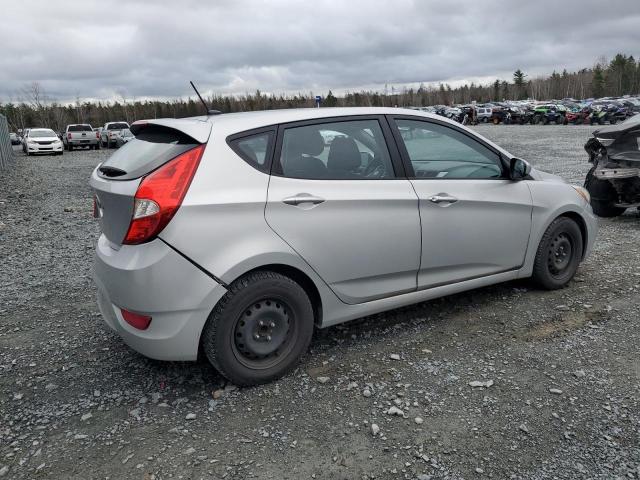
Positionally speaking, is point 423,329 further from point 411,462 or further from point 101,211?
point 101,211

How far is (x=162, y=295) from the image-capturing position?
288 centimetres

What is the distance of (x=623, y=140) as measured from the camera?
7250mm

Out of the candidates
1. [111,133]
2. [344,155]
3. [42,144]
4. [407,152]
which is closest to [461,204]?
[407,152]

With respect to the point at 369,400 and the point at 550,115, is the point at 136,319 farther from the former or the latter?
the point at 550,115

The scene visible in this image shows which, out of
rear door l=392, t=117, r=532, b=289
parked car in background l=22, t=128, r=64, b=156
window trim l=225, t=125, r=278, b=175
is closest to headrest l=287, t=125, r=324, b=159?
window trim l=225, t=125, r=278, b=175

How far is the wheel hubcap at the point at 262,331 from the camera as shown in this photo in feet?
10.3

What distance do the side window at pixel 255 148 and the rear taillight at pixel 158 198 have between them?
0.99ft

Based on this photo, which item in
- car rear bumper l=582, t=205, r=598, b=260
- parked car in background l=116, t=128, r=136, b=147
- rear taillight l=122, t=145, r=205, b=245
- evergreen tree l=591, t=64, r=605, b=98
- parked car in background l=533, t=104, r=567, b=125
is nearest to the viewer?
rear taillight l=122, t=145, r=205, b=245

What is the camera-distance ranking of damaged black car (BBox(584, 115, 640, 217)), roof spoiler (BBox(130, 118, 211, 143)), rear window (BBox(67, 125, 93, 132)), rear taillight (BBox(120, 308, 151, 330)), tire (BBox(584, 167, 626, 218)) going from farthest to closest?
rear window (BBox(67, 125, 93, 132)), tire (BBox(584, 167, 626, 218)), damaged black car (BBox(584, 115, 640, 217)), roof spoiler (BBox(130, 118, 211, 143)), rear taillight (BBox(120, 308, 151, 330))

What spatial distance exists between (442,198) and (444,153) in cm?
48

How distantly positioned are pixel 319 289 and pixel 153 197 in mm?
1181

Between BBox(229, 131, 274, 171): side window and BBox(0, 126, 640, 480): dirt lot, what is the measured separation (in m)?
1.40

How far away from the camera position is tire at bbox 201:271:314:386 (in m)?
3.03

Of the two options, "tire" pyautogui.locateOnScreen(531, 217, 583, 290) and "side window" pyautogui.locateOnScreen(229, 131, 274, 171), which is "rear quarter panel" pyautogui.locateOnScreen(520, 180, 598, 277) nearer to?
"tire" pyautogui.locateOnScreen(531, 217, 583, 290)
